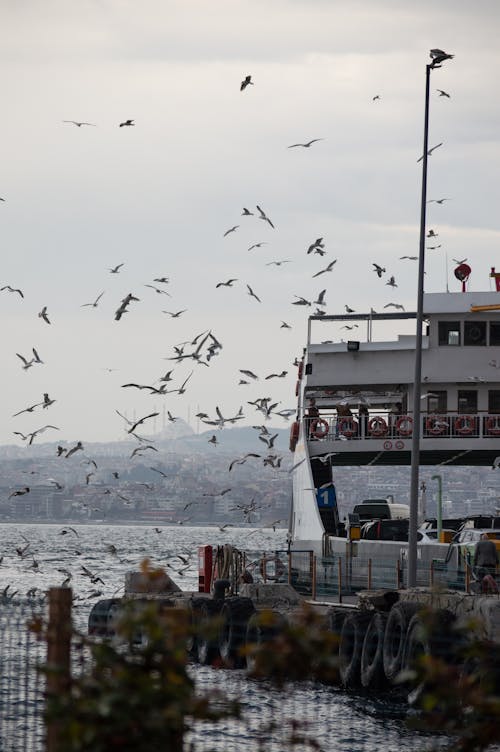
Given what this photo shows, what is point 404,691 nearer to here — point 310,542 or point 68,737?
point 310,542

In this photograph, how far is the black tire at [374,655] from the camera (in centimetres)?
2400

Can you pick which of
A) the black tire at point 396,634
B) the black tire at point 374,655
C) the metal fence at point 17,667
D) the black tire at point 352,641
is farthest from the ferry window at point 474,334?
the metal fence at point 17,667

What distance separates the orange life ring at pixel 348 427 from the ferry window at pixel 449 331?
478cm

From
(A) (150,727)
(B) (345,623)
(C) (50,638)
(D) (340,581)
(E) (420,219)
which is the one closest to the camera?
(A) (150,727)

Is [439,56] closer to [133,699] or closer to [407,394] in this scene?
[407,394]

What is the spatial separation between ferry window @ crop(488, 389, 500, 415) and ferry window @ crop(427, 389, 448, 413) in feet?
5.03

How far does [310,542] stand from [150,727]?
37.4m

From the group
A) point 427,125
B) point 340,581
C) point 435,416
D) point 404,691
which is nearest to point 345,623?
point 404,691

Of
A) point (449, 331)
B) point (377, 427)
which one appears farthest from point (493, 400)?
point (377, 427)

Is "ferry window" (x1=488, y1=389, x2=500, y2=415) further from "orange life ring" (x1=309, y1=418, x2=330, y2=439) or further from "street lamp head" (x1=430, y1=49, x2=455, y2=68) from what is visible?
"street lamp head" (x1=430, y1=49, x2=455, y2=68)

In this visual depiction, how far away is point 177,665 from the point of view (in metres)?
6.45

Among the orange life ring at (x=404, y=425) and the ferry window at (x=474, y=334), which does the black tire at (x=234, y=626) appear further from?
the ferry window at (x=474, y=334)

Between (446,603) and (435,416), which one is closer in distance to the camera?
(446,603)

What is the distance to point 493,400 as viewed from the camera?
1871 inches
